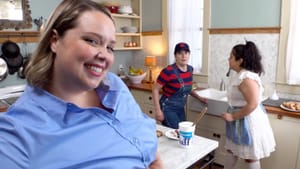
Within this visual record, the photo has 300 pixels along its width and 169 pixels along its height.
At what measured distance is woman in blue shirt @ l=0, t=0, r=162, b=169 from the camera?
2.07 ft

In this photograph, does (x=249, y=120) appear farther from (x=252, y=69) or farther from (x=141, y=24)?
(x=141, y=24)

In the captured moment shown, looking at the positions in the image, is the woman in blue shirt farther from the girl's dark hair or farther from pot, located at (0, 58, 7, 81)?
pot, located at (0, 58, 7, 81)

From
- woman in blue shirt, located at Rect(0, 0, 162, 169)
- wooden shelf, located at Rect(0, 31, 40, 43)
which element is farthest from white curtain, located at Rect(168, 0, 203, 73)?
woman in blue shirt, located at Rect(0, 0, 162, 169)

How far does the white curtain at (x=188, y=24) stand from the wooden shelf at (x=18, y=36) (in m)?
1.79

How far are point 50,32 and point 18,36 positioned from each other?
8.37ft

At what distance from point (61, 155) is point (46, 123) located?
0.32 feet

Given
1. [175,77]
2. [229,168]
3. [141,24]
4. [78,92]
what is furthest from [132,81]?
[78,92]

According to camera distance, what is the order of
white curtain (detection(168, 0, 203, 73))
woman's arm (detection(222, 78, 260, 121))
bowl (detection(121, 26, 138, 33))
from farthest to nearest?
bowl (detection(121, 26, 138, 33))
white curtain (detection(168, 0, 203, 73))
woman's arm (detection(222, 78, 260, 121))

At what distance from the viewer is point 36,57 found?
2.50 feet

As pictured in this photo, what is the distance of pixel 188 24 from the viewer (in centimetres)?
333

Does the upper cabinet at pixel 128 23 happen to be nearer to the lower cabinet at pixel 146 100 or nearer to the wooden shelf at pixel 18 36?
the lower cabinet at pixel 146 100

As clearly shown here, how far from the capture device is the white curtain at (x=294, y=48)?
96.7 inches

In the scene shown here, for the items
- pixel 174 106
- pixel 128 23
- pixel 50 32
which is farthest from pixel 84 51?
pixel 128 23

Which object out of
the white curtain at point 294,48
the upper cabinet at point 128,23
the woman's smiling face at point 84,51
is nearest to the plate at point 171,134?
the woman's smiling face at point 84,51
